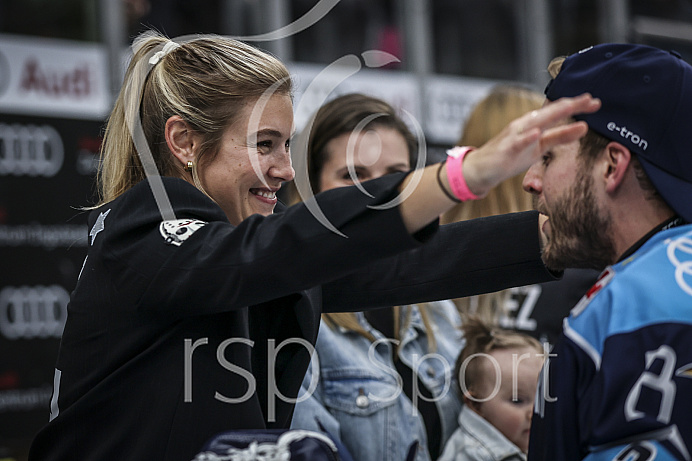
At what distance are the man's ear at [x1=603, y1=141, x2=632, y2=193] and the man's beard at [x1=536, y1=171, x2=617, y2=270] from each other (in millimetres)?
36

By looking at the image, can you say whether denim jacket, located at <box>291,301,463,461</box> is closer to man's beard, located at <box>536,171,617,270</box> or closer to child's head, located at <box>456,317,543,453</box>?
child's head, located at <box>456,317,543,453</box>

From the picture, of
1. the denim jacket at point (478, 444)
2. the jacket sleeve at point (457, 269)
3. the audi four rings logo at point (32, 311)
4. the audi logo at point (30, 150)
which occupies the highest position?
the jacket sleeve at point (457, 269)

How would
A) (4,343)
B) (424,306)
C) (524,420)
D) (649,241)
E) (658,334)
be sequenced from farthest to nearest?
(4,343) < (424,306) < (524,420) < (649,241) < (658,334)

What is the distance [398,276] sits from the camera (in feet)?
6.70

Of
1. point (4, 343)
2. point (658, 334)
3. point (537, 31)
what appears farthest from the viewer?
point (537, 31)

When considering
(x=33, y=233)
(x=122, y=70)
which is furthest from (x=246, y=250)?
(x=33, y=233)

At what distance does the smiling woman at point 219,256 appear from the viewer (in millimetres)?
1407

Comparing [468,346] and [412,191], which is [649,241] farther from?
[468,346]

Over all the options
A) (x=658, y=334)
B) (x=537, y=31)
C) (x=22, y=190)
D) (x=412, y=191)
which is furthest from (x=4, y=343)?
(x=537, y=31)

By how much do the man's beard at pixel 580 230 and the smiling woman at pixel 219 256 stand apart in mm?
212

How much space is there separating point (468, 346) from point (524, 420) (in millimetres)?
273

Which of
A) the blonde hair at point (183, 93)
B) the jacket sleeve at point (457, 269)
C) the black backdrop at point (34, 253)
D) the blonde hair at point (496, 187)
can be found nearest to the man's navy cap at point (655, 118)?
the jacket sleeve at point (457, 269)

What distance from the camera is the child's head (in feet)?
7.85

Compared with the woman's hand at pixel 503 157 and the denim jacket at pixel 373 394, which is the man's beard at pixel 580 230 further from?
the denim jacket at pixel 373 394
